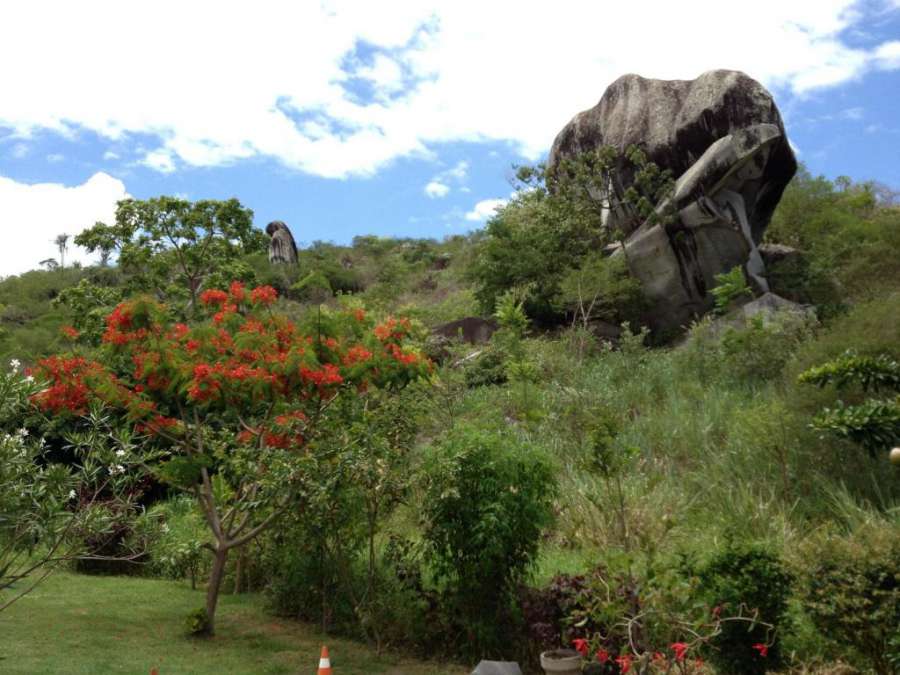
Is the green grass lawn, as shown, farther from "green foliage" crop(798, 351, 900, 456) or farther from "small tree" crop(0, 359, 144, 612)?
"green foliage" crop(798, 351, 900, 456)

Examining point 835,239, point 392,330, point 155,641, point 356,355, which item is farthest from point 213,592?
point 835,239

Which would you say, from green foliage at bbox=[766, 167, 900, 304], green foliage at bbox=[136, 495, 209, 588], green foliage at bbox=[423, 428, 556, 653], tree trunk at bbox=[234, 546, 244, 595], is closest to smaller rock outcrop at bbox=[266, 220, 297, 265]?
green foliage at bbox=[766, 167, 900, 304]

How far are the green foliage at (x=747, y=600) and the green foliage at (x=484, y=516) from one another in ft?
4.81

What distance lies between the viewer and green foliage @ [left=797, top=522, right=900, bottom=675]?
4.92 meters

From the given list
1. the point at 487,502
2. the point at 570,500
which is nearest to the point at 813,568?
the point at 487,502

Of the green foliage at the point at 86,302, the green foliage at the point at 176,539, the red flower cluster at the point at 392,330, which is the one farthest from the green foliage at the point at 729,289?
the green foliage at the point at 86,302

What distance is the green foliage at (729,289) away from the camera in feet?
63.3

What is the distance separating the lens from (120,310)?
792 cm

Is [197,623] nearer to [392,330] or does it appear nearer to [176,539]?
[176,539]

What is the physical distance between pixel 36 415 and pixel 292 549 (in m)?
2.59

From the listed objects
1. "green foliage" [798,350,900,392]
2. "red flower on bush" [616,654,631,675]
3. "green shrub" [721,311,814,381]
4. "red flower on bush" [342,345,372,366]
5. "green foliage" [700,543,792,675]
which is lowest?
"red flower on bush" [616,654,631,675]

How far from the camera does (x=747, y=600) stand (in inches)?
220

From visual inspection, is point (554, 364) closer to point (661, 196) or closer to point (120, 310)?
point (661, 196)

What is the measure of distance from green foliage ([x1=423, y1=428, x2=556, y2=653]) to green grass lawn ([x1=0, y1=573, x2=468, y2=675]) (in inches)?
20.6
